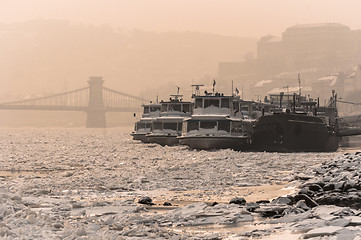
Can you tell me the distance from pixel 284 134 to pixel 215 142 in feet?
16.3

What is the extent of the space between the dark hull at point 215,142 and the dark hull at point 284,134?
168 centimetres

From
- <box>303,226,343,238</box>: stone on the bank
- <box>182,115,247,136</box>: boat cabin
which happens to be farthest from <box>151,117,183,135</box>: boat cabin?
<box>303,226,343,238</box>: stone on the bank

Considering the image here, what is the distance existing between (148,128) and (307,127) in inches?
839

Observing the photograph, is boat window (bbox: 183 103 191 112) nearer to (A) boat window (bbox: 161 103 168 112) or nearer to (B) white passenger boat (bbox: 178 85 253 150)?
(A) boat window (bbox: 161 103 168 112)

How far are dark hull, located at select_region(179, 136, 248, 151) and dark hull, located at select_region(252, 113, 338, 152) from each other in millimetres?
1684

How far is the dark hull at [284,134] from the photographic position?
43.7 metres

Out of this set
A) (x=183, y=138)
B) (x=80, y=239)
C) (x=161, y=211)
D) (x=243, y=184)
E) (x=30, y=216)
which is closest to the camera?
(x=80, y=239)

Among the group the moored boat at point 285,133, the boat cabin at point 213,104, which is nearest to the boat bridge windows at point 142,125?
the boat cabin at point 213,104

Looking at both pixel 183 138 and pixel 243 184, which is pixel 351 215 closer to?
pixel 243 184

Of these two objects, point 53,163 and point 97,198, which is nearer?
point 97,198

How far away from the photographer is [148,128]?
62.5m

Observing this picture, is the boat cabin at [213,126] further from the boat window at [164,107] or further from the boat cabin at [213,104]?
the boat window at [164,107]

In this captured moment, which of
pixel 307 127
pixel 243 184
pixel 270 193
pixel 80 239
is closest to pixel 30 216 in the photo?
pixel 80 239

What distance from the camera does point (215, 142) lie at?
42125 millimetres
